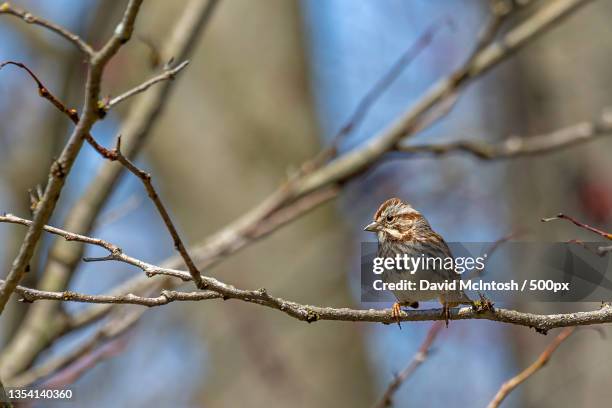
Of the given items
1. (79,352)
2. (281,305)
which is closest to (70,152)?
(281,305)

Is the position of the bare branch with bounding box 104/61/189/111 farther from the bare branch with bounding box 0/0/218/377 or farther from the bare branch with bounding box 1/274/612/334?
the bare branch with bounding box 0/0/218/377

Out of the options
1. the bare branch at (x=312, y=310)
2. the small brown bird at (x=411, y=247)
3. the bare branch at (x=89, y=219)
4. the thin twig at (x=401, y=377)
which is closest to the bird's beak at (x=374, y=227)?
the small brown bird at (x=411, y=247)

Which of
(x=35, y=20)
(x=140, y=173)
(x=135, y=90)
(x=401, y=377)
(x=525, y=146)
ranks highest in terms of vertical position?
(x=525, y=146)

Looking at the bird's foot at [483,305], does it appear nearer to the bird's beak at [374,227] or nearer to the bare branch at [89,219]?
the bird's beak at [374,227]

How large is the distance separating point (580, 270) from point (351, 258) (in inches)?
131

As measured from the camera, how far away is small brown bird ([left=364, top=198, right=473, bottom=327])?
286 cm

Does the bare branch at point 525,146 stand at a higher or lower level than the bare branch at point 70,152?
higher

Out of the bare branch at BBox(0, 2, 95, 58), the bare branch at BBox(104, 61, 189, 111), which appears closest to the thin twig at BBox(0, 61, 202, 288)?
the bare branch at BBox(104, 61, 189, 111)

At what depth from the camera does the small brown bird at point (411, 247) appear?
2863 millimetres

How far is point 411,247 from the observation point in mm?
3379

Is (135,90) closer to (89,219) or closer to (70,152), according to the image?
(70,152)

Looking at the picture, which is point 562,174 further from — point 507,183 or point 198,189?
point 198,189

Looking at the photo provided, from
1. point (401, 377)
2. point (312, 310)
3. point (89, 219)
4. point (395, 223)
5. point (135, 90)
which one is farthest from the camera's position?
point (89, 219)

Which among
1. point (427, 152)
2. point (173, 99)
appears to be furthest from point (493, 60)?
point (173, 99)
